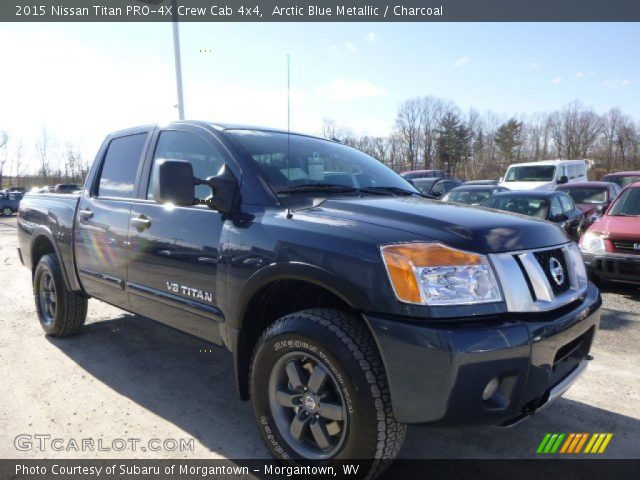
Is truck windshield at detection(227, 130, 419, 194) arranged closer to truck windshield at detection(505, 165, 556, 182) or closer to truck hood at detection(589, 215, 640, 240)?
truck hood at detection(589, 215, 640, 240)

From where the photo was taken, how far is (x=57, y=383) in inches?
140

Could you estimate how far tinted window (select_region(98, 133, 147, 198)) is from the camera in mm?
3649

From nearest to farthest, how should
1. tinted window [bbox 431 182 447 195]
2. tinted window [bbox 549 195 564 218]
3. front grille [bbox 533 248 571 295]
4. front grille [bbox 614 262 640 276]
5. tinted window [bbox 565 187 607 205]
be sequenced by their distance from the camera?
front grille [bbox 533 248 571 295], tinted window [bbox 431 182 447 195], front grille [bbox 614 262 640 276], tinted window [bbox 549 195 564 218], tinted window [bbox 565 187 607 205]

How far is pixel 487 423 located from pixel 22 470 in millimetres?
2379

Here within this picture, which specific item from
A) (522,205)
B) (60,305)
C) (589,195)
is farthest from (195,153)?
(589,195)

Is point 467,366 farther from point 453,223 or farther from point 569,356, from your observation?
point 569,356

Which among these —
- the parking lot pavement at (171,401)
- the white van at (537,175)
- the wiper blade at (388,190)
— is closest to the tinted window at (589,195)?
the white van at (537,175)

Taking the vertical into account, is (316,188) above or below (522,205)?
above

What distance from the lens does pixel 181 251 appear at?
293 centimetres

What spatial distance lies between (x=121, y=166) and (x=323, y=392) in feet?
8.77

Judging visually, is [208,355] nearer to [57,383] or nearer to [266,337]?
[57,383]

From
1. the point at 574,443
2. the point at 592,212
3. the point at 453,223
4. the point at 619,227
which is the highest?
the point at 453,223

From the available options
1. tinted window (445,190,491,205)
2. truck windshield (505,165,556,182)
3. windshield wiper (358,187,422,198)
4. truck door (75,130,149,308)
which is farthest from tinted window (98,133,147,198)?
truck windshield (505,165,556,182)

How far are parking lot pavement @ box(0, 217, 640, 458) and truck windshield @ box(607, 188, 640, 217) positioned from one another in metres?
2.47
